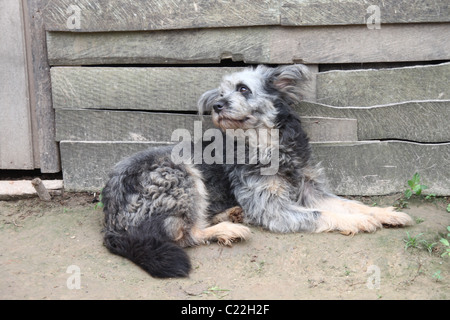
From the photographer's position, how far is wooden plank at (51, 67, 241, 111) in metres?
5.21

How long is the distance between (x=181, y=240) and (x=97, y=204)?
1364mm

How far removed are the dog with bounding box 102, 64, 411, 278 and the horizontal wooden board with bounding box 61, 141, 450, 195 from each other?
1.05 ft

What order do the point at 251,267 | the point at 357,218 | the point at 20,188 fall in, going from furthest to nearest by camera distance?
the point at 20,188 → the point at 357,218 → the point at 251,267

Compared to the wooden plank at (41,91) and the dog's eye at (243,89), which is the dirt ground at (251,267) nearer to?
the wooden plank at (41,91)

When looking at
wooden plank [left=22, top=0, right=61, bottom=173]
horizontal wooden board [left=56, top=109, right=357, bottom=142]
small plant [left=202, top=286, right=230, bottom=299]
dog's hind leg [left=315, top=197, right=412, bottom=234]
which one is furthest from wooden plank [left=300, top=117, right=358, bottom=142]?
wooden plank [left=22, top=0, right=61, bottom=173]

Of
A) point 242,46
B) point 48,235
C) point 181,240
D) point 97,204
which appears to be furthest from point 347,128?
point 48,235

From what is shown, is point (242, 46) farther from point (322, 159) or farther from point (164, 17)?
point (322, 159)

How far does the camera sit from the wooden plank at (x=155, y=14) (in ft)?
16.3

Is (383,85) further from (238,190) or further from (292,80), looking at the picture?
(238,190)

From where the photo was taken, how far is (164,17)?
502 centimetres

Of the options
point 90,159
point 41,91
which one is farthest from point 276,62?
point 41,91

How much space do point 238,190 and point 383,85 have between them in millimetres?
1820

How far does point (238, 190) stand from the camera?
4.94 metres

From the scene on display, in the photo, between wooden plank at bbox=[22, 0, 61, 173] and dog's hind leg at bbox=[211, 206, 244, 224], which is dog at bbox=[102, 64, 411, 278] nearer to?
dog's hind leg at bbox=[211, 206, 244, 224]
